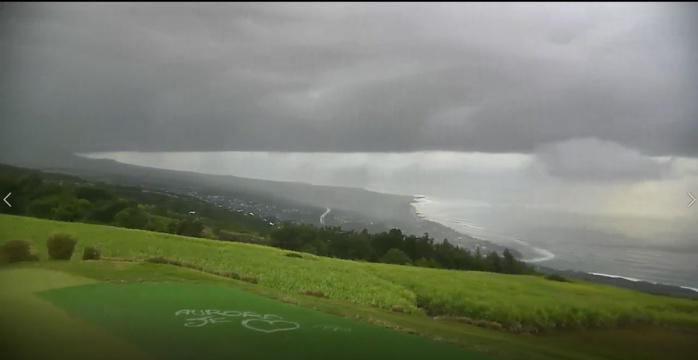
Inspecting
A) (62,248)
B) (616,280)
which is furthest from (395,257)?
(62,248)

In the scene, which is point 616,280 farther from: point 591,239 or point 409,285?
point 409,285

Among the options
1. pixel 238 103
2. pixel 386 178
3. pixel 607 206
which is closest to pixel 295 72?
pixel 238 103

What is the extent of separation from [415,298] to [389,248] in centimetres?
31

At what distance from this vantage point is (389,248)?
3.13m

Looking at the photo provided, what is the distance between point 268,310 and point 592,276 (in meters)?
1.69

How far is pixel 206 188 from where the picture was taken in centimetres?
326

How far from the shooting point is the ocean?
111 inches

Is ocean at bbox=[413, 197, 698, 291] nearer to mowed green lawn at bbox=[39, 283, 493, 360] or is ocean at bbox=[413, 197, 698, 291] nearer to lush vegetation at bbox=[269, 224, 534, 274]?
lush vegetation at bbox=[269, 224, 534, 274]

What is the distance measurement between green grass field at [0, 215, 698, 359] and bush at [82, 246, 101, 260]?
3 centimetres

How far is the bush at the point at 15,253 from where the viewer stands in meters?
3.29

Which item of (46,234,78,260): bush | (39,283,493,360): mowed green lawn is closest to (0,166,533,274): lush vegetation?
(46,234,78,260): bush

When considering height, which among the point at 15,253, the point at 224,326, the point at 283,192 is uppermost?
the point at 283,192

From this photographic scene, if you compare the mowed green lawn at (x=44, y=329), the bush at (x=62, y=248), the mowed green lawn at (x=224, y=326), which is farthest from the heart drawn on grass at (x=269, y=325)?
the bush at (x=62, y=248)

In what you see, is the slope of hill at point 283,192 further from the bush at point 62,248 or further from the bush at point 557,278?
the bush at point 62,248
